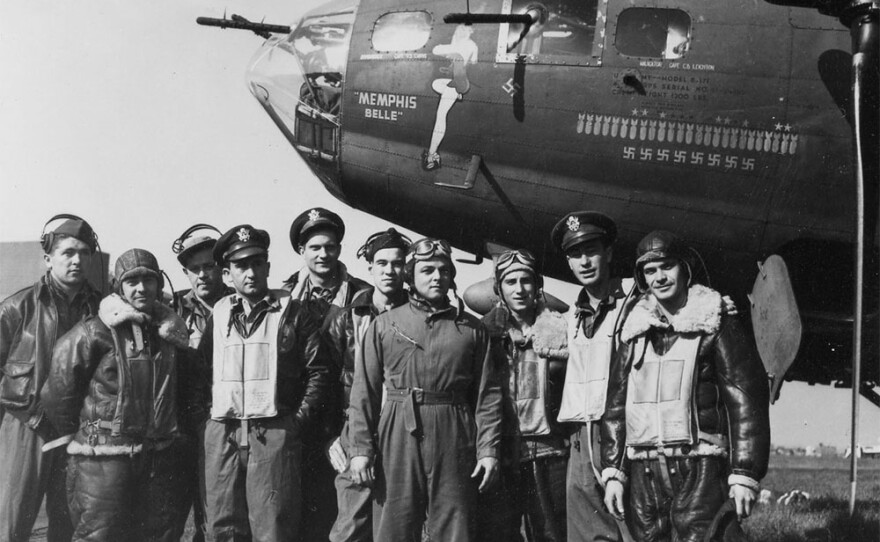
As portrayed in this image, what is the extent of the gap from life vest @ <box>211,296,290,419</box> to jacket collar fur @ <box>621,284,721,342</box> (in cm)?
204

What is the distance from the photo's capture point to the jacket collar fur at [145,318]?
535 centimetres

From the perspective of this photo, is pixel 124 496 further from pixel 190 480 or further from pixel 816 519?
pixel 816 519

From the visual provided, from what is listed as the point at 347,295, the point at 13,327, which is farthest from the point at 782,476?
the point at 13,327

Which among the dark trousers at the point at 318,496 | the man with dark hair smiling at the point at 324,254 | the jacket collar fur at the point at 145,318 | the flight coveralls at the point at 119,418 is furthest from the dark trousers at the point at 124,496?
the man with dark hair smiling at the point at 324,254

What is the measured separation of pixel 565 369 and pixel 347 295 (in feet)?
5.54

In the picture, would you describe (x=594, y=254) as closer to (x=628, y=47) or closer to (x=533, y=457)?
(x=533, y=457)

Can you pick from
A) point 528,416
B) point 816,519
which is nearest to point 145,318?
point 528,416

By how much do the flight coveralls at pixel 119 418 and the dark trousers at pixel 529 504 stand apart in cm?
202

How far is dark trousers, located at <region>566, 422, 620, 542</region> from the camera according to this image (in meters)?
4.77

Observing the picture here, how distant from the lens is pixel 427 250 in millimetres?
4902

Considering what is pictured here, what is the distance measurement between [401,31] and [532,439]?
3.43 metres

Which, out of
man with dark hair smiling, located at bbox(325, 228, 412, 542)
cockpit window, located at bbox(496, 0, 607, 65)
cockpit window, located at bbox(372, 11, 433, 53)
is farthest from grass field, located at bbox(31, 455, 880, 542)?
cockpit window, located at bbox(372, 11, 433, 53)

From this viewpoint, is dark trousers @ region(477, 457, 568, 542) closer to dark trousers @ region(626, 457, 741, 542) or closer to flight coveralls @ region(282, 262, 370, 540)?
dark trousers @ region(626, 457, 741, 542)

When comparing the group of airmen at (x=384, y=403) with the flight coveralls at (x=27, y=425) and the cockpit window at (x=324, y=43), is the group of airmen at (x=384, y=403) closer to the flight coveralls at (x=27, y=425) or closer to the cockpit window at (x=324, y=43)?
the flight coveralls at (x=27, y=425)
